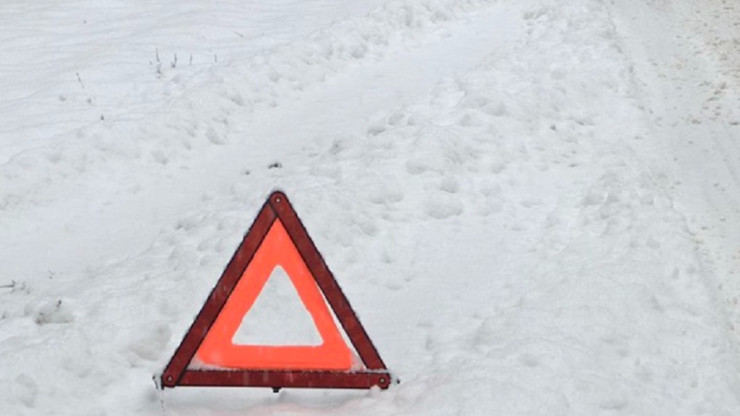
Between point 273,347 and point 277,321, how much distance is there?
1.16 metres

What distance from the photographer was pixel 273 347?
4.43 metres

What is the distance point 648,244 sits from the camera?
21.1ft

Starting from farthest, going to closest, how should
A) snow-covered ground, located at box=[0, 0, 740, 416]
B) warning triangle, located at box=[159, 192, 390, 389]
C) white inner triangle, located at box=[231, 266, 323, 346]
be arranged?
white inner triangle, located at box=[231, 266, 323, 346] → snow-covered ground, located at box=[0, 0, 740, 416] → warning triangle, located at box=[159, 192, 390, 389]

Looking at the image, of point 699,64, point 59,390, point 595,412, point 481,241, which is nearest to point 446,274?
point 481,241

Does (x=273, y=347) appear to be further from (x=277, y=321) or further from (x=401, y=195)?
(x=401, y=195)

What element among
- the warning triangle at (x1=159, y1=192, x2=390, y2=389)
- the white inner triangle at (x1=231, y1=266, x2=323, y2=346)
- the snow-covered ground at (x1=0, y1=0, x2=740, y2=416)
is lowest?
the snow-covered ground at (x1=0, y1=0, x2=740, y2=416)

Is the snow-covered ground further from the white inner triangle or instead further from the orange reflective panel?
the orange reflective panel

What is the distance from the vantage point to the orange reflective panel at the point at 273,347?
169 inches

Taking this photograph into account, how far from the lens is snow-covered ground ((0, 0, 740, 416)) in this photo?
16.5ft

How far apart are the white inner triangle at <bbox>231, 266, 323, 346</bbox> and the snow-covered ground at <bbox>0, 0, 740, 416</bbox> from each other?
0.11 ft

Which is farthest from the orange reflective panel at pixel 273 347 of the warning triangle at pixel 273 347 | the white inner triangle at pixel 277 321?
the white inner triangle at pixel 277 321

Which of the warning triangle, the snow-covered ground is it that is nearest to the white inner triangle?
the snow-covered ground

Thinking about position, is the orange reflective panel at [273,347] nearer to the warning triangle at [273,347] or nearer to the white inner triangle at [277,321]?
the warning triangle at [273,347]

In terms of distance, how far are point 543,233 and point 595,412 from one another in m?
2.45
